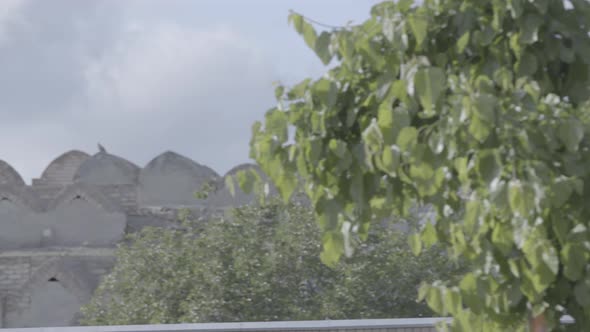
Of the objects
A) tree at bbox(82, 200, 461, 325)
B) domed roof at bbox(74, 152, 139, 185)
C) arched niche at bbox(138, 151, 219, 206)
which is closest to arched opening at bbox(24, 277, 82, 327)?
arched niche at bbox(138, 151, 219, 206)

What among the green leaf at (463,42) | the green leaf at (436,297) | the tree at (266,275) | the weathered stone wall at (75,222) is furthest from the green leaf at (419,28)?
the weathered stone wall at (75,222)

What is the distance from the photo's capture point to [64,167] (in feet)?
94.2

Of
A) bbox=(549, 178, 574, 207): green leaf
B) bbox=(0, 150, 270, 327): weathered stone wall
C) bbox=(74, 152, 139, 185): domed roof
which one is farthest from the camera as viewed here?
bbox=(74, 152, 139, 185): domed roof

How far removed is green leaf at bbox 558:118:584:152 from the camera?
4.98 metres

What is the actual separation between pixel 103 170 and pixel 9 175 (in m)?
2.03

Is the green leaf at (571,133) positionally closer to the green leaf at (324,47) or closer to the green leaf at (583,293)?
the green leaf at (583,293)

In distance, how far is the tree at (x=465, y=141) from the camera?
5000mm

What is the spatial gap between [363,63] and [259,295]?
476 inches

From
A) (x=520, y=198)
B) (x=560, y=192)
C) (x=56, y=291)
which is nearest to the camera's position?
(x=520, y=198)

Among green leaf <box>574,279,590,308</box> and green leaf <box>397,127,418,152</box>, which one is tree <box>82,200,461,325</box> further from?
green leaf <box>397,127,418,152</box>

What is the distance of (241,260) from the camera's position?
1748 centimetres

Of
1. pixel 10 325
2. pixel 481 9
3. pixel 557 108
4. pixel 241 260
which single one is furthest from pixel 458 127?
pixel 10 325

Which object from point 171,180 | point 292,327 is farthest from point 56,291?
point 292,327

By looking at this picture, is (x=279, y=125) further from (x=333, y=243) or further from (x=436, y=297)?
(x=436, y=297)
